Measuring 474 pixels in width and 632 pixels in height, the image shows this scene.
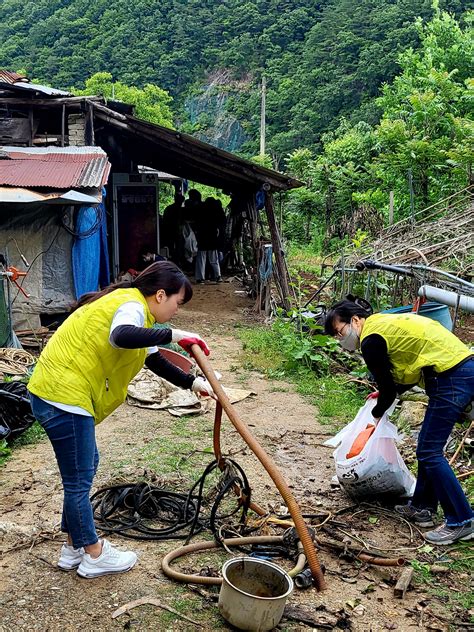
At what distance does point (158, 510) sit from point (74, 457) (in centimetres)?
117

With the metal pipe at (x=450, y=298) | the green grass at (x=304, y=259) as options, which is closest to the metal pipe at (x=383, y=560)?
the metal pipe at (x=450, y=298)

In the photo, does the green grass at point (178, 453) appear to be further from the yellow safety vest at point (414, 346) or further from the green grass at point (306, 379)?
the yellow safety vest at point (414, 346)

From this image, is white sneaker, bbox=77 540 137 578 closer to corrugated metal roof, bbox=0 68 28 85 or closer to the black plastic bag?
the black plastic bag

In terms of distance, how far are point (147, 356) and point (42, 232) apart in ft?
22.1

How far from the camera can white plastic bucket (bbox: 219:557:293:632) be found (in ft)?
9.02

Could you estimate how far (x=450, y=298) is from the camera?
18.2 feet

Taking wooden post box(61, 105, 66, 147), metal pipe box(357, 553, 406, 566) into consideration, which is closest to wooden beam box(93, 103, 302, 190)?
wooden post box(61, 105, 66, 147)

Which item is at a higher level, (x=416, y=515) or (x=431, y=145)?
(x=431, y=145)

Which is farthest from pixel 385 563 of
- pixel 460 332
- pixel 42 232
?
pixel 42 232

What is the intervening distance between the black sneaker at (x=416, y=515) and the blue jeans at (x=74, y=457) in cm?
204

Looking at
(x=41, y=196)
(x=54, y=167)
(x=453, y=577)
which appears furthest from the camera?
(x=54, y=167)

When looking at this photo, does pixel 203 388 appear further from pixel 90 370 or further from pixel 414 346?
pixel 414 346

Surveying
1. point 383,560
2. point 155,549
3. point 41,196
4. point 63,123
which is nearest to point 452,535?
→ point 383,560

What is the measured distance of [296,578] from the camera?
3205mm
